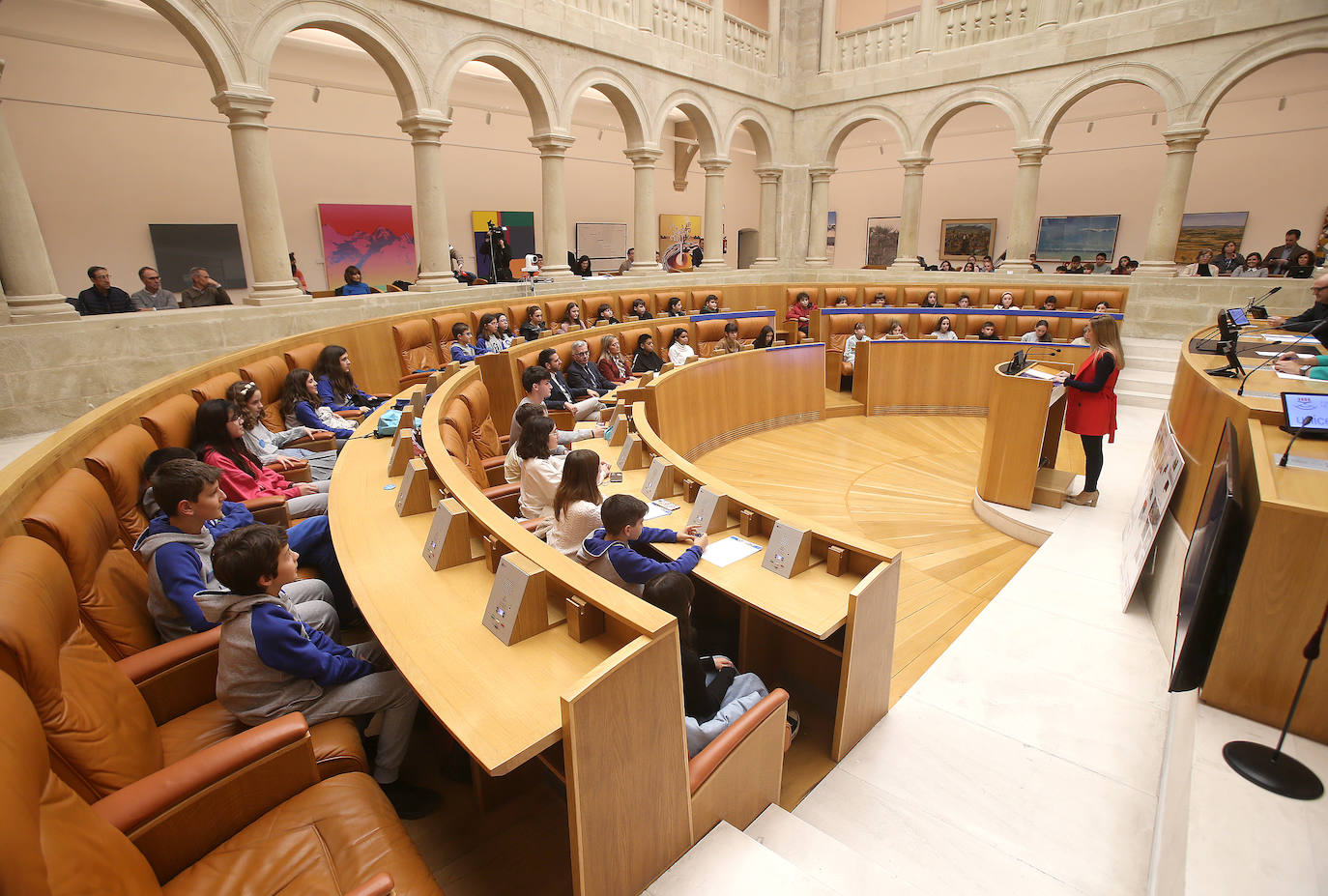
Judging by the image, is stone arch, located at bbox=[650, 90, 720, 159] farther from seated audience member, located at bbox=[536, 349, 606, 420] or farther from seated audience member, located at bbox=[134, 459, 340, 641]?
seated audience member, located at bbox=[134, 459, 340, 641]

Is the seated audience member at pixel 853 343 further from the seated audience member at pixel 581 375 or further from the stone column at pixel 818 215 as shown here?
the stone column at pixel 818 215

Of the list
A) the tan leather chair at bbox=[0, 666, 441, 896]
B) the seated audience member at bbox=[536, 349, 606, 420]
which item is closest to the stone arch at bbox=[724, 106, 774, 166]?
the seated audience member at bbox=[536, 349, 606, 420]

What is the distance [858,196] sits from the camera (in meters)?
17.7

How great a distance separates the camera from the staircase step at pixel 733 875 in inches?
66.9

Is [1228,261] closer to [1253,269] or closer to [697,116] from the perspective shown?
[1253,269]

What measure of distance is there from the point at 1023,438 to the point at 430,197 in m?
7.50

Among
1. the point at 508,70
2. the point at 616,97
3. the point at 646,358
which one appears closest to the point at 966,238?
the point at 616,97

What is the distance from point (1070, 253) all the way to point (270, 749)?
56.7 ft

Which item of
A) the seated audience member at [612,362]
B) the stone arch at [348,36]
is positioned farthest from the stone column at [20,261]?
the seated audience member at [612,362]

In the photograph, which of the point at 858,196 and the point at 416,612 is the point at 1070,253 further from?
the point at 416,612

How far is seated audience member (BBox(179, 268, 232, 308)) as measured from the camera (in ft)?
→ 22.8

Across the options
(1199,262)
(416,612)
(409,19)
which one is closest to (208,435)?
(416,612)

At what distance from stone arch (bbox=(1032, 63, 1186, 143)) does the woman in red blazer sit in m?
8.04

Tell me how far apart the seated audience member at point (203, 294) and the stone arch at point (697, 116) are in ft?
23.3
